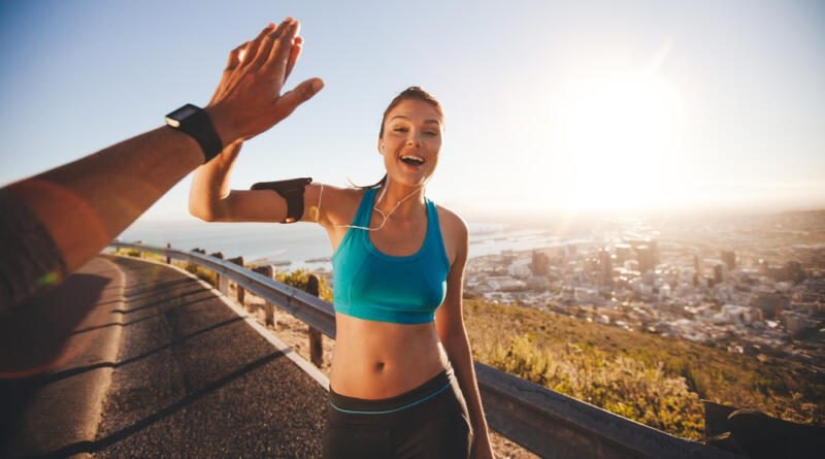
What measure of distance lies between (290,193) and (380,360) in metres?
0.96

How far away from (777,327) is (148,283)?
65.1ft

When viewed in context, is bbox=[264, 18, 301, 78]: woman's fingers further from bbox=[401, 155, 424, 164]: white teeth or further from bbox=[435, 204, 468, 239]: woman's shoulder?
bbox=[435, 204, 468, 239]: woman's shoulder

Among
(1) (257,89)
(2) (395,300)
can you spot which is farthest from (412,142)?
(1) (257,89)

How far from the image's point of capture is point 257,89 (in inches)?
34.3

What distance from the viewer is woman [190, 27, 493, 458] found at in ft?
5.25

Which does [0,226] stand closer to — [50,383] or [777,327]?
[50,383]

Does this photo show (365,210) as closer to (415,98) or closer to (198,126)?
(415,98)

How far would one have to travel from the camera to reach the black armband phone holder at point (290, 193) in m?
1.68

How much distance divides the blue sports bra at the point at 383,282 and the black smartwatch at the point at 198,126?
103 cm

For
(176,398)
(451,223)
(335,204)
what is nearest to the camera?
(335,204)

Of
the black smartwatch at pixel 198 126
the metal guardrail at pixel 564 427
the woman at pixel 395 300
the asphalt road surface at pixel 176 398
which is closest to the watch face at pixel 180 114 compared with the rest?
the black smartwatch at pixel 198 126

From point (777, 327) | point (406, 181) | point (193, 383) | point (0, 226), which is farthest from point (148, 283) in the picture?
point (777, 327)

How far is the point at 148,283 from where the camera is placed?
8891mm

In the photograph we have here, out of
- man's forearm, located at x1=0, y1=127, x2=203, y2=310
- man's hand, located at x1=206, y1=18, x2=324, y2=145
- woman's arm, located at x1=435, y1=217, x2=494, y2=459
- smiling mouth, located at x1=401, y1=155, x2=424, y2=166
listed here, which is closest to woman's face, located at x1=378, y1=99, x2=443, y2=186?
smiling mouth, located at x1=401, y1=155, x2=424, y2=166
